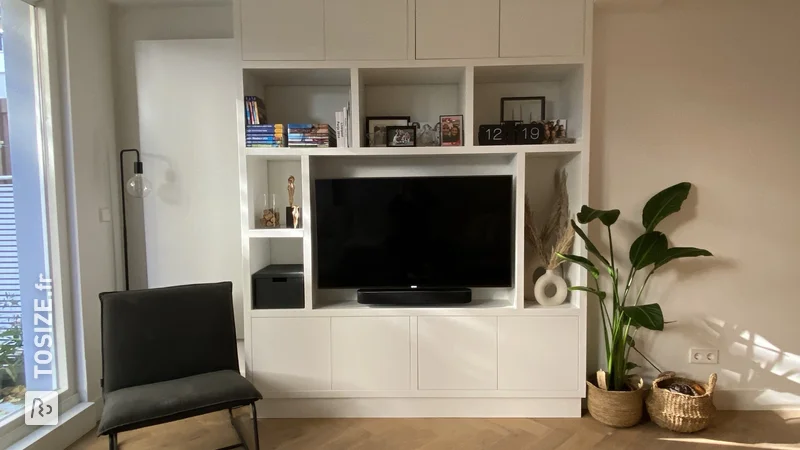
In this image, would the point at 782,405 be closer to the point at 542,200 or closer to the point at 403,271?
the point at 542,200

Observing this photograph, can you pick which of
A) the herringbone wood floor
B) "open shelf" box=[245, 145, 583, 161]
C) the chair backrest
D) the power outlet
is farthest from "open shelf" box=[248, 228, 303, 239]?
the power outlet

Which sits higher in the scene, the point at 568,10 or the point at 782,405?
the point at 568,10

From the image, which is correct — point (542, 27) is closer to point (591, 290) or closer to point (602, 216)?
point (602, 216)

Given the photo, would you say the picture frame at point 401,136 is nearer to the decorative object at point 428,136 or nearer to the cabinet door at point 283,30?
the decorative object at point 428,136

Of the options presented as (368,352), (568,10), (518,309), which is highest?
(568,10)

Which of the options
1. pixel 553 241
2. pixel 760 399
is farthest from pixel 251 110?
pixel 760 399

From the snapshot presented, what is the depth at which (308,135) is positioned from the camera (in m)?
2.75

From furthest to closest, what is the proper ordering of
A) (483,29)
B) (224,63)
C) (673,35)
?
(224,63)
(673,35)
(483,29)

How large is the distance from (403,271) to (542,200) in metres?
0.99

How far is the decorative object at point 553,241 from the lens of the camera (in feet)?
9.21

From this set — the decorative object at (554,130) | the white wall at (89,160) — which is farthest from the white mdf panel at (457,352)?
the white wall at (89,160)

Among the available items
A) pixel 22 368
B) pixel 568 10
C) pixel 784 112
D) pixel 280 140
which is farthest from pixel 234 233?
pixel 784 112

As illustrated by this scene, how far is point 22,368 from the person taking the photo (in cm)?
250

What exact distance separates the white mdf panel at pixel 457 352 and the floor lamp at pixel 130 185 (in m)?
1.76
